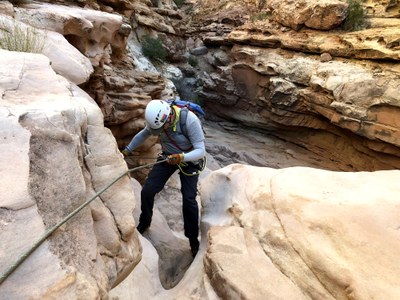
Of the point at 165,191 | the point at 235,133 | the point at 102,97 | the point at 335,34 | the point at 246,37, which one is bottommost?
the point at 235,133

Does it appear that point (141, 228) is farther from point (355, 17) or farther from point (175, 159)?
point (355, 17)

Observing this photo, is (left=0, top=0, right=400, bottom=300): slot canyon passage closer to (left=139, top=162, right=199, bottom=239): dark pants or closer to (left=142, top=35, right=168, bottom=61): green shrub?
(left=139, top=162, right=199, bottom=239): dark pants

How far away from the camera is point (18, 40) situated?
133 inches

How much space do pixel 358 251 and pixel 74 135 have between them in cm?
231

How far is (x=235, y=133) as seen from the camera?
41.8 ft

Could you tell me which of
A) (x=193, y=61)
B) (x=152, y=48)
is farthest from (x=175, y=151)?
(x=193, y=61)

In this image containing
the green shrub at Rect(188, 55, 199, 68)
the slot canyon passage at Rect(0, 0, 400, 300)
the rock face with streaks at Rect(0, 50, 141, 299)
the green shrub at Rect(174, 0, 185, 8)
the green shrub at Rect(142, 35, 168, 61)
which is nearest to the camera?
the rock face with streaks at Rect(0, 50, 141, 299)

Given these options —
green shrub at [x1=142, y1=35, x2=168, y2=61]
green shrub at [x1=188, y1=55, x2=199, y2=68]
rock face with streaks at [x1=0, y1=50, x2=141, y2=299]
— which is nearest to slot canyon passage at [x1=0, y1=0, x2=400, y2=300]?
rock face with streaks at [x1=0, y1=50, x2=141, y2=299]

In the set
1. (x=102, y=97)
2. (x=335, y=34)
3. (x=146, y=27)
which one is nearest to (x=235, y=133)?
(x=335, y=34)

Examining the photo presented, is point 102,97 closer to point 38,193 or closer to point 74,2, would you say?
point 74,2

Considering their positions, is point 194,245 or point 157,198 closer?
point 194,245

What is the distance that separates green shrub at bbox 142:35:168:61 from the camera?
1305 centimetres

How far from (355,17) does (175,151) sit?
886 cm

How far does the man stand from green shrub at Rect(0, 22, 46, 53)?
1.55 m
